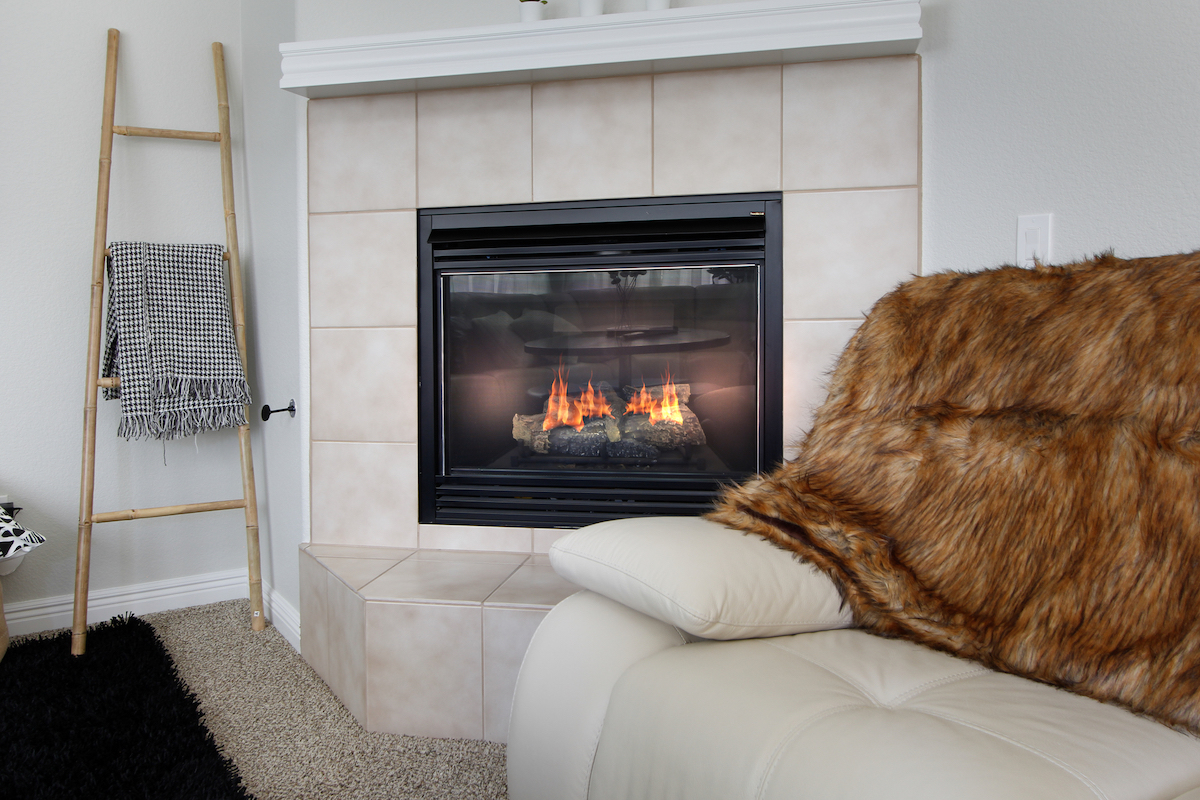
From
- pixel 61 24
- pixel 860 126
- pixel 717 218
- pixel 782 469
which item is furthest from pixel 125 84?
pixel 782 469

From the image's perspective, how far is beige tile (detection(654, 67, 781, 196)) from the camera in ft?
5.71

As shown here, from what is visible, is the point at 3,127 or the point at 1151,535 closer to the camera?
the point at 1151,535

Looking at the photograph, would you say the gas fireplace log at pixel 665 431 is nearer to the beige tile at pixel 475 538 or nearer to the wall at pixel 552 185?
the wall at pixel 552 185

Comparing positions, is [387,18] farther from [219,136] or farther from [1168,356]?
[1168,356]

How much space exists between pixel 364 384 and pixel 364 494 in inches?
11.6

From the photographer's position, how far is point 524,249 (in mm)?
1890

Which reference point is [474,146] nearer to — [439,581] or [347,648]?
[439,581]

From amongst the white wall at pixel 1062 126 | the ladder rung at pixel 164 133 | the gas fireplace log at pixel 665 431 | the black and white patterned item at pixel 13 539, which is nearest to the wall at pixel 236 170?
the white wall at pixel 1062 126

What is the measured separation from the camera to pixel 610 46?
1.66 meters

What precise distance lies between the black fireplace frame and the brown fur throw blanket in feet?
1.99

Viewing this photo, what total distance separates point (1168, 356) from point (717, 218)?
105 cm

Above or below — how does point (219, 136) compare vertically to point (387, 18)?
below

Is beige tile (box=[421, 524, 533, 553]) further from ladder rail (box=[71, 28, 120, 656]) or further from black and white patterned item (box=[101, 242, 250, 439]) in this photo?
ladder rail (box=[71, 28, 120, 656])

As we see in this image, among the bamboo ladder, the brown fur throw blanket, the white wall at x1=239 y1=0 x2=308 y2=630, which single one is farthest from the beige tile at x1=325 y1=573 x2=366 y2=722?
the brown fur throw blanket
